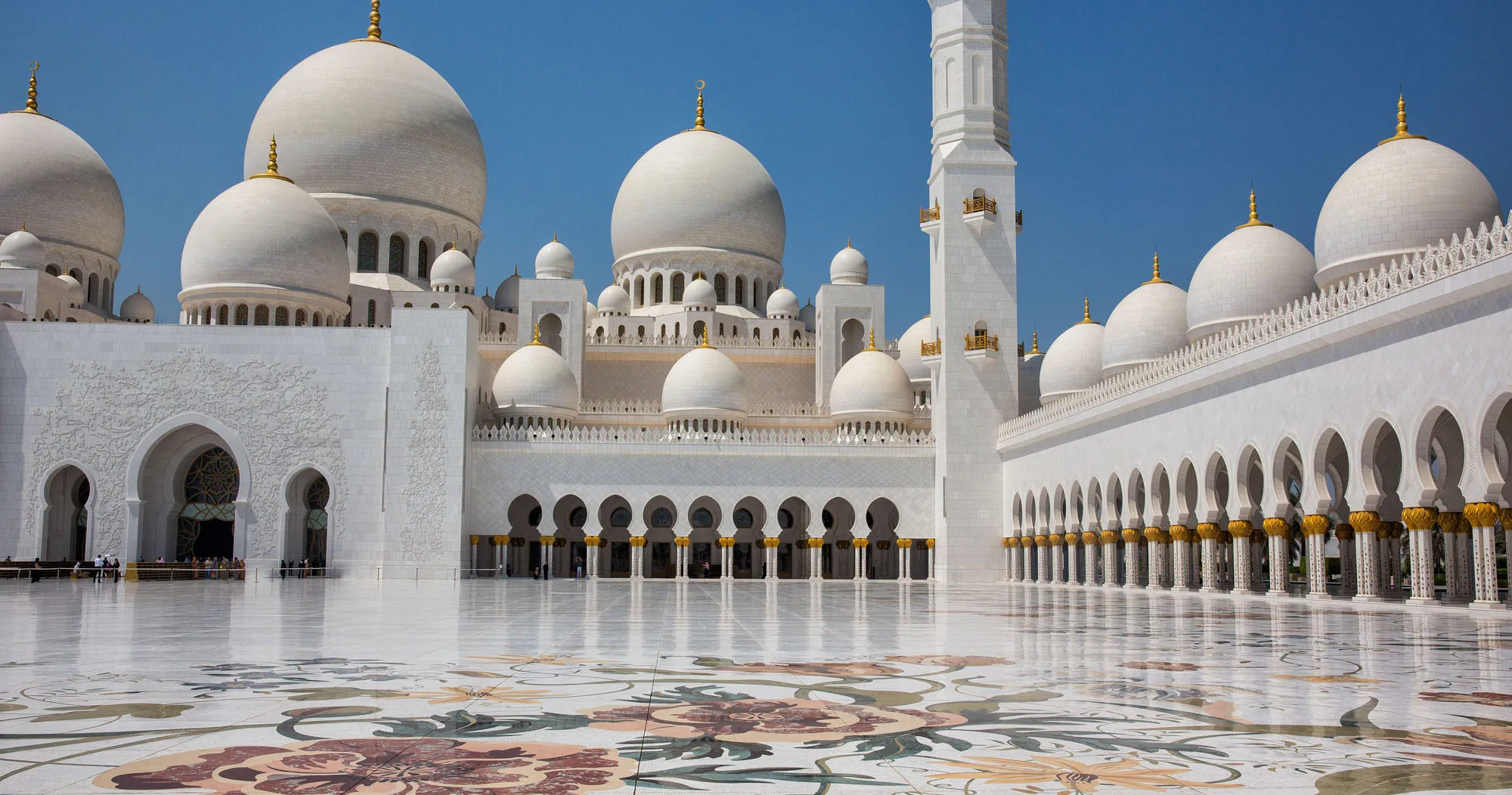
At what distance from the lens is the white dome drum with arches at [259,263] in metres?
26.2

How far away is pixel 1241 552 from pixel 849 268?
1705 centimetres

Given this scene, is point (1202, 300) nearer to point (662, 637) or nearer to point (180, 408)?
point (662, 637)

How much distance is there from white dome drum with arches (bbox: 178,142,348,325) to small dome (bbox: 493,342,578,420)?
3870mm

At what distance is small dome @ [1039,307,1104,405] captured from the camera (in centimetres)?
2655

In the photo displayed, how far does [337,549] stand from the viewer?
79.4ft

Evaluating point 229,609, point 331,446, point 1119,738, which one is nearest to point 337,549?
point 331,446

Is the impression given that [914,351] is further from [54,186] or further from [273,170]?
[54,186]

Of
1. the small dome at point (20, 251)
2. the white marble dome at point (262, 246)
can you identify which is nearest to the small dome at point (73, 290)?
the small dome at point (20, 251)

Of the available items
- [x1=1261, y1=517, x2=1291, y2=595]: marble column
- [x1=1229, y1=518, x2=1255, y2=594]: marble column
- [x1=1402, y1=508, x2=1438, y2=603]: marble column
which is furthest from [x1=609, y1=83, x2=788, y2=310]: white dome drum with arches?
[x1=1402, y1=508, x2=1438, y2=603]: marble column

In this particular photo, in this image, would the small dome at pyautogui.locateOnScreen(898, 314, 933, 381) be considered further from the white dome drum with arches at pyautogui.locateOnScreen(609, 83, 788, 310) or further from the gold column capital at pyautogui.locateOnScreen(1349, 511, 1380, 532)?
the gold column capital at pyautogui.locateOnScreen(1349, 511, 1380, 532)

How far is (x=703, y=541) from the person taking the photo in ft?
95.9

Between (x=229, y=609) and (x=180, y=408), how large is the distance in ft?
46.8

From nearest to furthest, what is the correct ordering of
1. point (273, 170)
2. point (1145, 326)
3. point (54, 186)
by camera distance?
point (1145, 326) < point (273, 170) < point (54, 186)

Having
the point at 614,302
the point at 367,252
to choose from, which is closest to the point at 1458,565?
the point at 614,302
